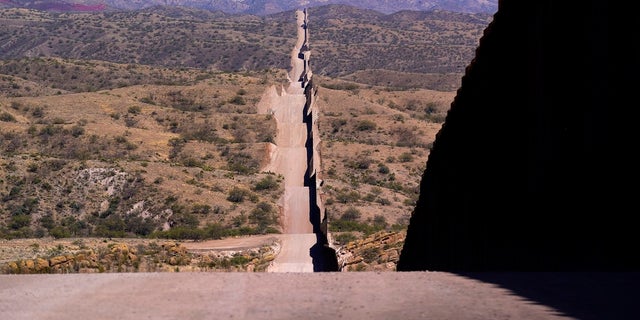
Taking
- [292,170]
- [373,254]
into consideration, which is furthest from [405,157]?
[373,254]

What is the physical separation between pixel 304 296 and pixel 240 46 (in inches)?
5720

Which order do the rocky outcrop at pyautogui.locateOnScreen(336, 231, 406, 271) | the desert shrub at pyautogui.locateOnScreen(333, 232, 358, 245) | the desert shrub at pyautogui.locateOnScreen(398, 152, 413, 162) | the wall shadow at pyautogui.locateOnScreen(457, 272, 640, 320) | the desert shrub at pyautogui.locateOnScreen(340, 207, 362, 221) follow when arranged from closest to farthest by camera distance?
the wall shadow at pyautogui.locateOnScreen(457, 272, 640, 320)
the rocky outcrop at pyautogui.locateOnScreen(336, 231, 406, 271)
the desert shrub at pyautogui.locateOnScreen(333, 232, 358, 245)
the desert shrub at pyautogui.locateOnScreen(340, 207, 362, 221)
the desert shrub at pyautogui.locateOnScreen(398, 152, 413, 162)

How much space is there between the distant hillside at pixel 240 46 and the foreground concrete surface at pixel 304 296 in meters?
108

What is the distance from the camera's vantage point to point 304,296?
7629 millimetres

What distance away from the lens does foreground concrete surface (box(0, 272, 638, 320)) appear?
7.02 meters

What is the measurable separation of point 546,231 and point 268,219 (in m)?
33.4

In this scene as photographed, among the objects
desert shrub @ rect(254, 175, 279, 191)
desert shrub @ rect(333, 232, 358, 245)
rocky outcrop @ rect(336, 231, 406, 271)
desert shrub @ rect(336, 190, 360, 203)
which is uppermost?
rocky outcrop @ rect(336, 231, 406, 271)

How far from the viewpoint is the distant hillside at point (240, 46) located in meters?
138

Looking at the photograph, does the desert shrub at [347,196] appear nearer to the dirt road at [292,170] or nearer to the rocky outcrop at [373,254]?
the dirt road at [292,170]

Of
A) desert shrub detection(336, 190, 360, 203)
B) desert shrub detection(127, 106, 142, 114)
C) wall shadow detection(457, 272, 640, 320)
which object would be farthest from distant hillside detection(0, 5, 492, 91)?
wall shadow detection(457, 272, 640, 320)

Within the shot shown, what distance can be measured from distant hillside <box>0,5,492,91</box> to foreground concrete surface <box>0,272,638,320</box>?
108 meters

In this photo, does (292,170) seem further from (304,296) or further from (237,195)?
(304,296)

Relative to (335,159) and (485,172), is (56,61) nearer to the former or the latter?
(335,159)

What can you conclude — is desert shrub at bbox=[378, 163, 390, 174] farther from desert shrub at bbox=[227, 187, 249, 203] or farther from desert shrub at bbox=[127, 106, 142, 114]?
desert shrub at bbox=[127, 106, 142, 114]
